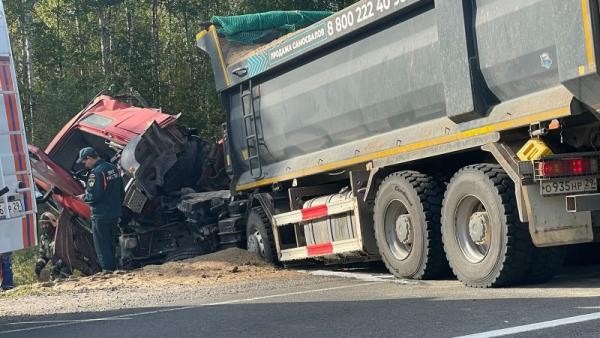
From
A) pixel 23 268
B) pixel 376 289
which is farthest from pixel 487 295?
pixel 23 268

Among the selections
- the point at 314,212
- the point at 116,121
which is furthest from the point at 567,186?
the point at 116,121

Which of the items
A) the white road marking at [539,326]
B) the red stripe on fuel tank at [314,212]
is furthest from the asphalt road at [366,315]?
the red stripe on fuel tank at [314,212]

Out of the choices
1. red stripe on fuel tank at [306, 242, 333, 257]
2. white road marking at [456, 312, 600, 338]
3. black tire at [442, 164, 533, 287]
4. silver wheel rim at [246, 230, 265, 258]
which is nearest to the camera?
white road marking at [456, 312, 600, 338]

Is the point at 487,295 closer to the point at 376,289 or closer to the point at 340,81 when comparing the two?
the point at 376,289

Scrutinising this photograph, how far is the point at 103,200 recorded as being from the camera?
11.8m

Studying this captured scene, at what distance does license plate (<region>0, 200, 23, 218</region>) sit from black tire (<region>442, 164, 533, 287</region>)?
3.60 meters

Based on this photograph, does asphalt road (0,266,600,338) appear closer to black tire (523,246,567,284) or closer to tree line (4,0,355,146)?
black tire (523,246,567,284)

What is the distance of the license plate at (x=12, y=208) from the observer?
718cm

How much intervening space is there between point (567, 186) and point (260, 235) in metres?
5.50

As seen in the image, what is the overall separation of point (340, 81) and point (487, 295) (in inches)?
127

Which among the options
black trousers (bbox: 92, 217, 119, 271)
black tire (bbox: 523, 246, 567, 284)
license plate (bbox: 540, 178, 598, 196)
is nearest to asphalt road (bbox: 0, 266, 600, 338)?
black tire (bbox: 523, 246, 567, 284)

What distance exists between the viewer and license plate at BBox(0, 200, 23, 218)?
23.5 ft

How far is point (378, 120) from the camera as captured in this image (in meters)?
8.74

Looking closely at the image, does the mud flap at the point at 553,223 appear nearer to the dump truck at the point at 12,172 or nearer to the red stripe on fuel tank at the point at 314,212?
the red stripe on fuel tank at the point at 314,212
